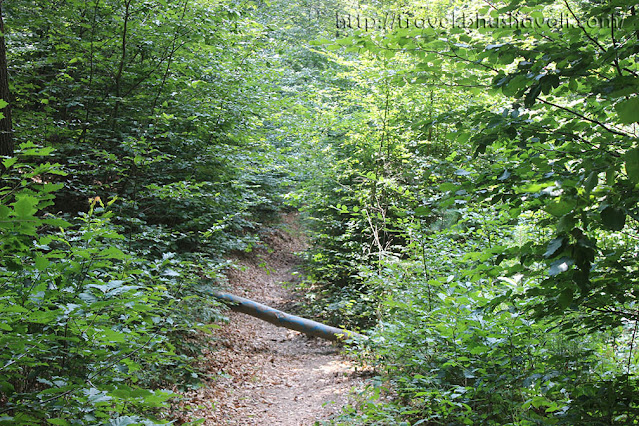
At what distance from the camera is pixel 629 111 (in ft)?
A: 4.76

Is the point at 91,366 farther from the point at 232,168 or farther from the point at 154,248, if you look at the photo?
the point at 232,168

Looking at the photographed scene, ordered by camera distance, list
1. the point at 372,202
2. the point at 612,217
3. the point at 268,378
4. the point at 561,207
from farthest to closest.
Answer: the point at 372,202 < the point at 268,378 < the point at 561,207 < the point at 612,217

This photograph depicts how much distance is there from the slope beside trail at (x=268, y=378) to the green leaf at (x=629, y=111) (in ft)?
12.7

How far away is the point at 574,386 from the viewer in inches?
102

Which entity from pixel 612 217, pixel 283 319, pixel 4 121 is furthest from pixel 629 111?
pixel 283 319

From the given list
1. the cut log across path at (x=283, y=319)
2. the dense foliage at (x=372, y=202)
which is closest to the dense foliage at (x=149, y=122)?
the dense foliage at (x=372, y=202)

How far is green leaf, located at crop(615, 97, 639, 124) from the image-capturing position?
144 cm

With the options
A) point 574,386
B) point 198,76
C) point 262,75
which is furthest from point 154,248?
point 574,386

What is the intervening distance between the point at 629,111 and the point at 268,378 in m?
6.67

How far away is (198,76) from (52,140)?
2.82 m

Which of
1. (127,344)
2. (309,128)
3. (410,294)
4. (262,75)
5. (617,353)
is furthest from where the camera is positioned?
(309,128)

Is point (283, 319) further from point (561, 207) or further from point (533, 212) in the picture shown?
point (561, 207)

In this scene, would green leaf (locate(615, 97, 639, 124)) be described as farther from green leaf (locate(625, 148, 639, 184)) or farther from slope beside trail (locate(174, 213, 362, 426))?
slope beside trail (locate(174, 213, 362, 426))

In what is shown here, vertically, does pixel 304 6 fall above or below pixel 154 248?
above
